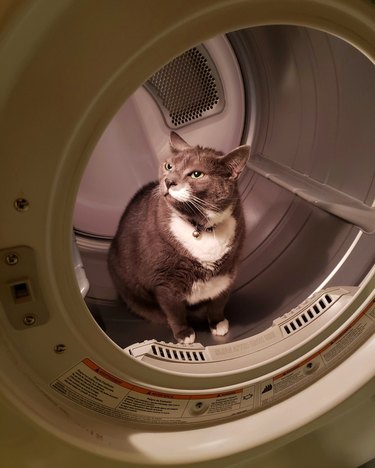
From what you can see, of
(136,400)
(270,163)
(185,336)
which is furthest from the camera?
(270,163)

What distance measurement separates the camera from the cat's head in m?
0.99

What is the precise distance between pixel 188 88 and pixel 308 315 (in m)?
0.62

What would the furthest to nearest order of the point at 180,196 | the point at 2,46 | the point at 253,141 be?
1. the point at 253,141
2. the point at 180,196
3. the point at 2,46

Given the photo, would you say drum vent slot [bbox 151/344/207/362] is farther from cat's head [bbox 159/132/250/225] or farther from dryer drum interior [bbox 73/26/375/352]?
cat's head [bbox 159/132/250/225]

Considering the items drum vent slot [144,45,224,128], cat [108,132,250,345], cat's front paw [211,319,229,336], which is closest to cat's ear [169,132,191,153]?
cat [108,132,250,345]

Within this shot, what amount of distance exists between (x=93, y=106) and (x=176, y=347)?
0.48 metres

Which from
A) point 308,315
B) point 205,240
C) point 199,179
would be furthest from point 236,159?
point 308,315

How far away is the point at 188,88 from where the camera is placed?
3.47 feet

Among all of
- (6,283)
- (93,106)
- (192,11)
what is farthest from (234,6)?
(6,283)

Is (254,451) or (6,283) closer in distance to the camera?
(6,283)

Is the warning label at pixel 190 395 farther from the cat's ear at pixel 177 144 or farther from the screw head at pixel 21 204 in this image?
the cat's ear at pixel 177 144

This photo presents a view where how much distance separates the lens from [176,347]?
780mm

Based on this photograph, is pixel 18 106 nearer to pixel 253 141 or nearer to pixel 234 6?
pixel 234 6

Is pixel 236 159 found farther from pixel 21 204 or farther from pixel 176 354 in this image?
pixel 21 204
